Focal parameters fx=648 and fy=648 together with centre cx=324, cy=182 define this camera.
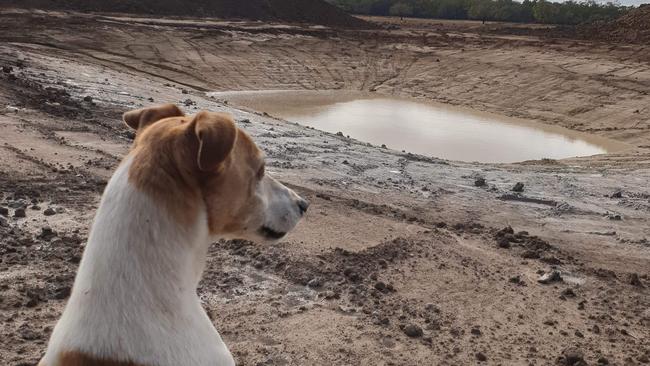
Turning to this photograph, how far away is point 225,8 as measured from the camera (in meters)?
40.9

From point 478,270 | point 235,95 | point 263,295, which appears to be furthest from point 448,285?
point 235,95

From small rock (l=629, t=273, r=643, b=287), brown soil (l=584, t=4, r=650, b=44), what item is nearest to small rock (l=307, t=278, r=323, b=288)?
small rock (l=629, t=273, r=643, b=287)

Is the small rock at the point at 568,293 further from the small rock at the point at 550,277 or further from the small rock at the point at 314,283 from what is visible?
the small rock at the point at 314,283

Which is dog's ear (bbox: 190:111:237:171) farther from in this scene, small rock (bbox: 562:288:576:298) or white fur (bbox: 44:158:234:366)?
small rock (bbox: 562:288:576:298)

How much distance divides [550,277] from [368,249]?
5.85 feet

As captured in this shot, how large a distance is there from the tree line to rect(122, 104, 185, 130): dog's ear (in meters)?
56.0

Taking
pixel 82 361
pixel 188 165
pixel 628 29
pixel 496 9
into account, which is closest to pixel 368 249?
pixel 188 165

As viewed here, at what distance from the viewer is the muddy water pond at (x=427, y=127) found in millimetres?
17688

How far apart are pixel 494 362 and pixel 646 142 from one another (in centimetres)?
1607

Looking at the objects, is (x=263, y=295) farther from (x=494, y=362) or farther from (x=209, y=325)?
(x=209, y=325)

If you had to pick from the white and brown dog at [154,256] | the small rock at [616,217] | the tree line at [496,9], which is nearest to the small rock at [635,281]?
the small rock at [616,217]

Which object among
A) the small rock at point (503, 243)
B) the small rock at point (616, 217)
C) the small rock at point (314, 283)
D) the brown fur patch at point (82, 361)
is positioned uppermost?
the brown fur patch at point (82, 361)

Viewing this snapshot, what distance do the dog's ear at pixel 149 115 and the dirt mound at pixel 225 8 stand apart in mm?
31212

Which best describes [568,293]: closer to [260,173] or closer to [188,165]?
[260,173]
